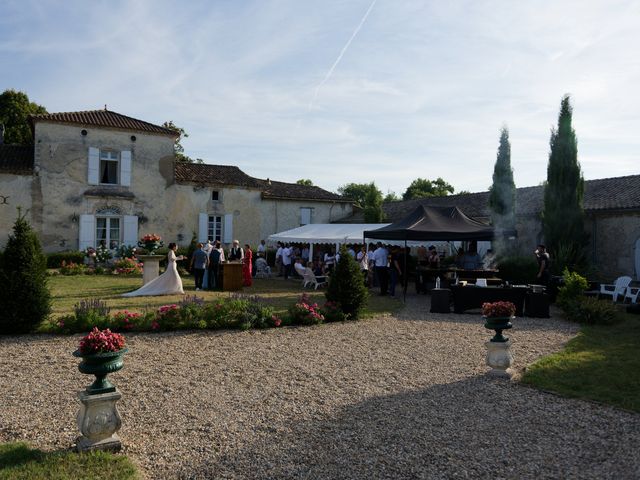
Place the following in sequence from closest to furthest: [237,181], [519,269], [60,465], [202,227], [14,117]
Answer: [60,465]
[519,269]
[202,227]
[237,181]
[14,117]

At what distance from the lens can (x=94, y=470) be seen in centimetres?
335

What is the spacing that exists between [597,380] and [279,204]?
68.5 ft

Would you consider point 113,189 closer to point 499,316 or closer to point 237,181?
point 237,181

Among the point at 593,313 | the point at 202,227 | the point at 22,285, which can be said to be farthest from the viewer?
the point at 202,227

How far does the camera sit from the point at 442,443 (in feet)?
12.9

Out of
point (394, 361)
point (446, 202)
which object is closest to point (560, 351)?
point (394, 361)

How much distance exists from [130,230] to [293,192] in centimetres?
861

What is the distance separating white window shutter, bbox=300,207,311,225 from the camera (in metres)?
26.5

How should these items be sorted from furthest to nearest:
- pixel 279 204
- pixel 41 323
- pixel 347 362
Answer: pixel 279 204, pixel 41 323, pixel 347 362

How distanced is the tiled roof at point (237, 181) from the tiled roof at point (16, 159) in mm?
5709

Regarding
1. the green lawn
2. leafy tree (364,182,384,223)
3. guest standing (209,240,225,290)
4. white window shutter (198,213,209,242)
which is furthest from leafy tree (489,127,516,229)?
white window shutter (198,213,209,242)

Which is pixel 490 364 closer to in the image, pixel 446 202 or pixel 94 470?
pixel 94 470

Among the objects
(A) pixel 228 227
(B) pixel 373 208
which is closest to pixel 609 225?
(B) pixel 373 208

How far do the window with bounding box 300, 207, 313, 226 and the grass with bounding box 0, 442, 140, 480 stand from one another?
906 inches
